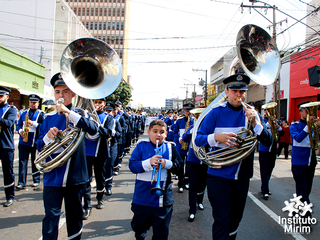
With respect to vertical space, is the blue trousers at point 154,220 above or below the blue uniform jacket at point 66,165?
below

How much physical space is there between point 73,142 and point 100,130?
1.06 meters

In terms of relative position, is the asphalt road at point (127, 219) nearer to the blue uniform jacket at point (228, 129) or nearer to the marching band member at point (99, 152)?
the marching band member at point (99, 152)

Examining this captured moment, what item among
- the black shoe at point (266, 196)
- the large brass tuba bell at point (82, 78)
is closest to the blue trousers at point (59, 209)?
the large brass tuba bell at point (82, 78)

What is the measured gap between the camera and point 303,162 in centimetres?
448

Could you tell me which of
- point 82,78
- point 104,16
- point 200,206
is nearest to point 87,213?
point 200,206

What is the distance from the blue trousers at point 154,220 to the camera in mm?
2705

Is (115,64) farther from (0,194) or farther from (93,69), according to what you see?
(0,194)

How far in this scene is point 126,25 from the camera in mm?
82250

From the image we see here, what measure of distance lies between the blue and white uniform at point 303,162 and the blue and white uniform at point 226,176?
1.99 metres

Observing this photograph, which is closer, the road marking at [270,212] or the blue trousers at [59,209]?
A: the blue trousers at [59,209]

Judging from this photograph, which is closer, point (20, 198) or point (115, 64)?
point (115, 64)

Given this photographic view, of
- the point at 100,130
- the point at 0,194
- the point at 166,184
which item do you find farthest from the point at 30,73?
the point at 166,184

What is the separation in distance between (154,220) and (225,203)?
81cm

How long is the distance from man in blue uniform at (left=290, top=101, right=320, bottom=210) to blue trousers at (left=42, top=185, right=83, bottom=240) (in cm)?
372
